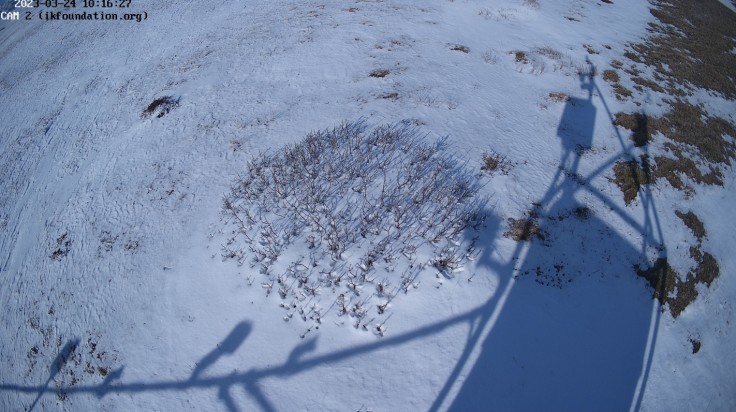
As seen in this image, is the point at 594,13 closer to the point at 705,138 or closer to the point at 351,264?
the point at 705,138

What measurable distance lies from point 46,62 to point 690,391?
32.1m

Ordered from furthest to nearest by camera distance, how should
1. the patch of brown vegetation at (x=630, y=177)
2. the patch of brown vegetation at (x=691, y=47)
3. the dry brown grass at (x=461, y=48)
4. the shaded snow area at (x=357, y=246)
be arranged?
the patch of brown vegetation at (x=691, y=47) → the dry brown grass at (x=461, y=48) → the patch of brown vegetation at (x=630, y=177) → the shaded snow area at (x=357, y=246)

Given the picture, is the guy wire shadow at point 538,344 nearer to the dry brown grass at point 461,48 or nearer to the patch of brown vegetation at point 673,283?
the patch of brown vegetation at point 673,283

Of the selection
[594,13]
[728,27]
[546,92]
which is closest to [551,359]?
[546,92]

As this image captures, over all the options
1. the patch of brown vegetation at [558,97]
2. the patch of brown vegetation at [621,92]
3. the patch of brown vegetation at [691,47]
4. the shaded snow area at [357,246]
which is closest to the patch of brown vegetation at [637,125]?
the shaded snow area at [357,246]

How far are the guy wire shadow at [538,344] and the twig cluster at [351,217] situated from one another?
Answer: 87cm

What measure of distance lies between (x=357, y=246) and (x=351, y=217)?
2.78 ft

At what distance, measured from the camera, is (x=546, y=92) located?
42.1 feet

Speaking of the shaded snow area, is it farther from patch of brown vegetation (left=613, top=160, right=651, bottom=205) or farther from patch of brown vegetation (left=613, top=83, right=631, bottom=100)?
patch of brown vegetation (left=613, top=83, right=631, bottom=100)

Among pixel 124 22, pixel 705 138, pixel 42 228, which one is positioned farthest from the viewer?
pixel 124 22

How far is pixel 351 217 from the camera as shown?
8.08 m

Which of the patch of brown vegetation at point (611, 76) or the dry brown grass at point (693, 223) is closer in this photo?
the dry brown grass at point (693, 223)

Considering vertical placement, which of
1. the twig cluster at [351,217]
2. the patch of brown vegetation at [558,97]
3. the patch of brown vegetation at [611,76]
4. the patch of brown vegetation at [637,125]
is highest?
the twig cluster at [351,217]

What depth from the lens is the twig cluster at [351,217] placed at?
6.97m
